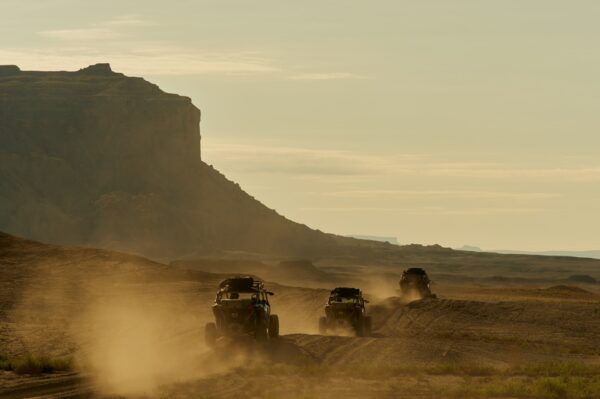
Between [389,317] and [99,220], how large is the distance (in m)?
136

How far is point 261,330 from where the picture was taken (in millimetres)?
39094

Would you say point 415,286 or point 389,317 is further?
point 415,286

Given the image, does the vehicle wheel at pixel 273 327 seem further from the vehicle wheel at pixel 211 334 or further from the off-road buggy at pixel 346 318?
the off-road buggy at pixel 346 318

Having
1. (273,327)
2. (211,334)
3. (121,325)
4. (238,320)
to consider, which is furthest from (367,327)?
(211,334)

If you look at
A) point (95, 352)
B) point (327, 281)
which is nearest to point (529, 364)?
point (95, 352)

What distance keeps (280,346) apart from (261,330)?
112 cm

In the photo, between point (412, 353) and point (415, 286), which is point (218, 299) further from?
point (415, 286)

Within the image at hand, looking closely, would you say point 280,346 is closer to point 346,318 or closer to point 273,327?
point 273,327

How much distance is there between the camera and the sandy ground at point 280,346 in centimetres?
2997

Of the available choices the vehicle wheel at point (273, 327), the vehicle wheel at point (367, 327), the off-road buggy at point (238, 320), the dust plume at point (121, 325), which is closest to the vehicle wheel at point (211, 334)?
the off-road buggy at point (238, 320)

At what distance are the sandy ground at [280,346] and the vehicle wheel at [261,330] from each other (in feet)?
1.33

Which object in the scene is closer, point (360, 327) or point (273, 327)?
point (273, 327)

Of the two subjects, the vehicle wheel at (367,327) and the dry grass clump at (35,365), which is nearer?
the dry grass clump at (35,365)

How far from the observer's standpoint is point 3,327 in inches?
1806
